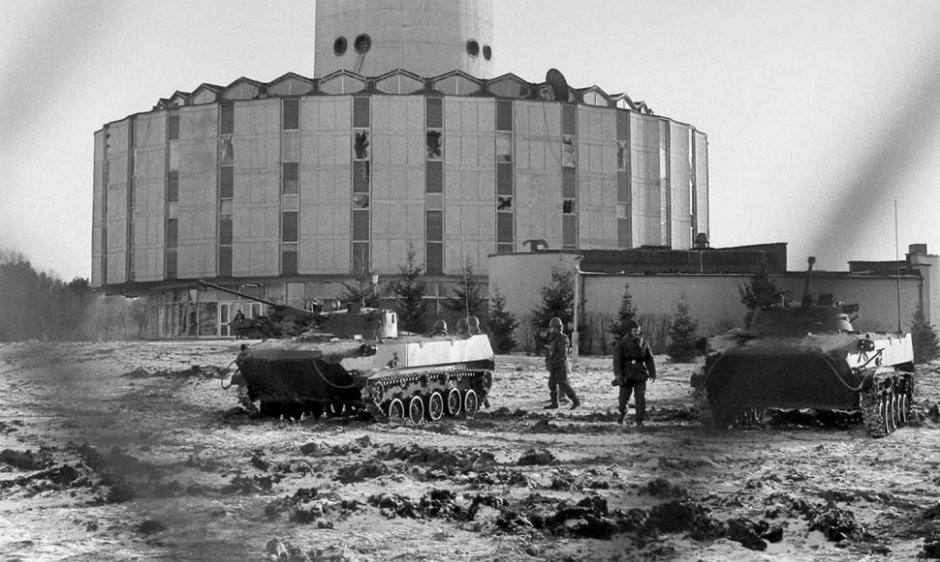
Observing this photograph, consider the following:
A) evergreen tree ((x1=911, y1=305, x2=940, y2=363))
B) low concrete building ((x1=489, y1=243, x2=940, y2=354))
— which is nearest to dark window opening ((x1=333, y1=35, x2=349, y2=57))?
low concrete building ((x1=489, y1=243, x2=940, y2=354))

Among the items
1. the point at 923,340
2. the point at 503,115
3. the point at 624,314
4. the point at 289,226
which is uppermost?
the point at 503,115

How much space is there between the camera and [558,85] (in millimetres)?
65812

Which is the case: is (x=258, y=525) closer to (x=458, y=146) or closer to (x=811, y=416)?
(x=811, y=416)

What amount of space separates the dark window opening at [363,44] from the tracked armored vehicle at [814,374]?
49.4 metres

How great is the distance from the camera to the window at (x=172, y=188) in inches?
2398

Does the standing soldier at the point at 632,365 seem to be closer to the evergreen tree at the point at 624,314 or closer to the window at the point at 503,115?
the evergreen tree at the point at 624,314

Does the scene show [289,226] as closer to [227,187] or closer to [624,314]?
[227,187]

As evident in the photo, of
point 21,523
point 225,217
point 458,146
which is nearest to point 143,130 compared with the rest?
point 225,217

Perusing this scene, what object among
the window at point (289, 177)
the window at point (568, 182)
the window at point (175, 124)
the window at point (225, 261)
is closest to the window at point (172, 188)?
the window at point (225, 261)

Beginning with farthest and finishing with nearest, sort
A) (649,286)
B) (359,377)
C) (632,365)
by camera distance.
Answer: (649,286), (359,377), (632,365)

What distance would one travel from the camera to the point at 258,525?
388 inches

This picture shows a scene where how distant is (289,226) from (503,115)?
11481 mm

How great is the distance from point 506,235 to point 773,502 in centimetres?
5208

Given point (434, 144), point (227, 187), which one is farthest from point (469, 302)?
point (227, 187)
